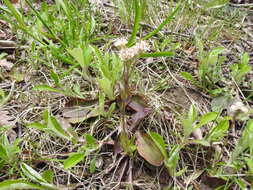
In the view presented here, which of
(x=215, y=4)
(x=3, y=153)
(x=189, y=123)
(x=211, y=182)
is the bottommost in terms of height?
(x=211, y=182)

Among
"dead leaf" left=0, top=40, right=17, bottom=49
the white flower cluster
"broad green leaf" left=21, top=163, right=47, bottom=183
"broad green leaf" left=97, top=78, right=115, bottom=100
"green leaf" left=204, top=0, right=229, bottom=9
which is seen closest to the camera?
the white flower cluster

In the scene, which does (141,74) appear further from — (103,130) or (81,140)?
(81,140)

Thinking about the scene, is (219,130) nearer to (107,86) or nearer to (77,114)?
(107,86)

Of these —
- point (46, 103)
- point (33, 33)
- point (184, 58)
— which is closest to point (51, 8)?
point (33, 33)

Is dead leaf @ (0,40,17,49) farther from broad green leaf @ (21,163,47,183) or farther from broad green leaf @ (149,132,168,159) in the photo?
broad green leaf @ (149,132,168,159)

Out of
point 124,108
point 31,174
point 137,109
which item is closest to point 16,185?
point 31,174

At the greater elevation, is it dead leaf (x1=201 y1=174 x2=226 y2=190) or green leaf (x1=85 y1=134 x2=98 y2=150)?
green leaf (x1=85 y1=134 x2=98 y2=150)

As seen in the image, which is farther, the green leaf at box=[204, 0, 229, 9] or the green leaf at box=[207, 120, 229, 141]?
the green leaf at box=[204, 0, 229, 9]

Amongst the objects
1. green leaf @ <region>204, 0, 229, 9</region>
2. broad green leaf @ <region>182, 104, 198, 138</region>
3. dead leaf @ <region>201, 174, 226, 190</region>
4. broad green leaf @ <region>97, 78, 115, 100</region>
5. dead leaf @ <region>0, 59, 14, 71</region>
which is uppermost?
green leaf @ <region>204, 0, 229, 9</region>

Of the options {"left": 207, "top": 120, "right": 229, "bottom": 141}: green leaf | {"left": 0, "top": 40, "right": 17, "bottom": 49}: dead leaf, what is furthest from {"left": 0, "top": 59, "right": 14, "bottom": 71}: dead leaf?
{"left": 207, "top": 120, "right": 229, "bottom": 141}: green leaf
